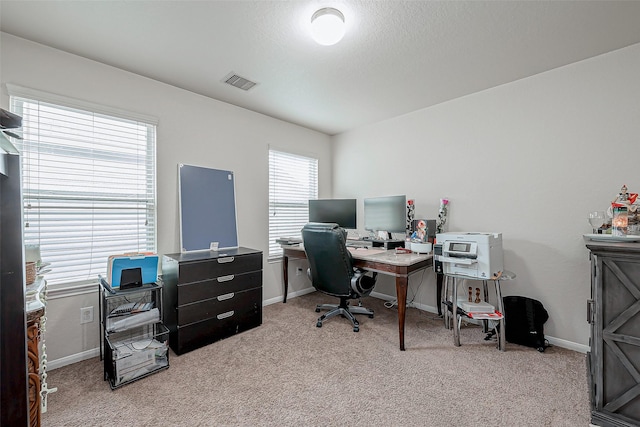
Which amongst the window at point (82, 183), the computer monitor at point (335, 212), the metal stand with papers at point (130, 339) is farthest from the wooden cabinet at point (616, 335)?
the window at point (82, 183)

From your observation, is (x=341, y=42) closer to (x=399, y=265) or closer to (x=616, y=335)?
(x=399, y=265)

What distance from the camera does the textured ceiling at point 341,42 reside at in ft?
5.55

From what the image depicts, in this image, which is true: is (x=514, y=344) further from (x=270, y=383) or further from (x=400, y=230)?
(x=270, y=383)

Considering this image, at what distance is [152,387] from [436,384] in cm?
197

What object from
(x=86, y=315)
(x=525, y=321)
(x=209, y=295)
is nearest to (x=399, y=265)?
(x=525, y=321)

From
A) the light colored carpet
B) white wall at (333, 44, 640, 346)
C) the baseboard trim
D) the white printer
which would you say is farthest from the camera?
the baseboard trim

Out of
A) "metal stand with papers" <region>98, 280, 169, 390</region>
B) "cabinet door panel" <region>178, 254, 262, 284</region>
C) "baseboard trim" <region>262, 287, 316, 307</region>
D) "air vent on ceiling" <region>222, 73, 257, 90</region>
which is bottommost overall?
"baseboard trim" <region>262, 287, 316, 307</region>

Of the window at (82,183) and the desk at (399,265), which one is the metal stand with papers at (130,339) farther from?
the desk at (399,265)

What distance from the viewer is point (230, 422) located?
5.09 feet

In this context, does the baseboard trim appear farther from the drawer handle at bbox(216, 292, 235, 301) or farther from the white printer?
the white printer

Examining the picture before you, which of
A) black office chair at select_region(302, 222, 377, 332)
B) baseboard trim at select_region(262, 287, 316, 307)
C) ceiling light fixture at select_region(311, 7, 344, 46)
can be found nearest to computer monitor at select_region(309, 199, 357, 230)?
black office chair at select_region(302, 222, 377, 332)

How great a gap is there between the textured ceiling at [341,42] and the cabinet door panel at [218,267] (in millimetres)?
1720

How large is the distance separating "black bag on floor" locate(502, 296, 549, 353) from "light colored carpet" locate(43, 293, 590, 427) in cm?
8

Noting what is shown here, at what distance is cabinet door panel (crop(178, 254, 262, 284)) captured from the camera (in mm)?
2287
